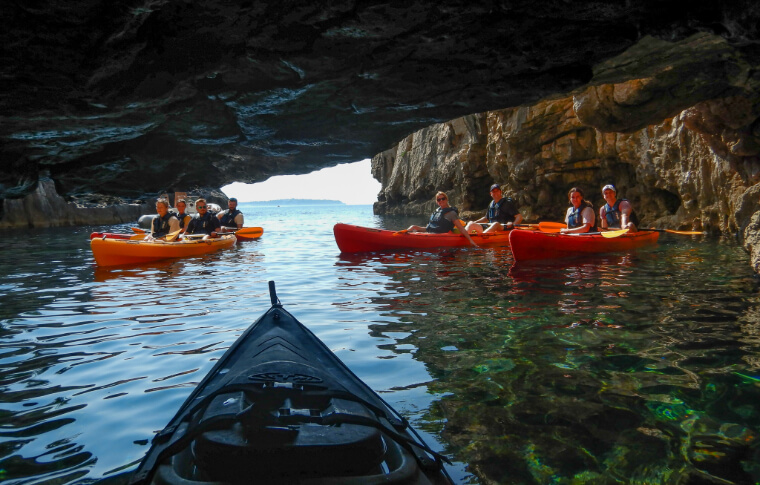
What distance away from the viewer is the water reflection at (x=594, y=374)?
2826 millimetres

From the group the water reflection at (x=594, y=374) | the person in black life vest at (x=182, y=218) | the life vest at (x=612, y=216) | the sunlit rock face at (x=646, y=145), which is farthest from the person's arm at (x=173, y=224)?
the life vest at (x=612, y=216)

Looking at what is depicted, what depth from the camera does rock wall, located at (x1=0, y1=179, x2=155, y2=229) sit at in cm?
2968

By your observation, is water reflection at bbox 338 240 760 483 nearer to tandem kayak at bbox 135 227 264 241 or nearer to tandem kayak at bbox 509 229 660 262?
tandem kayak at bbox 509 229 660 262

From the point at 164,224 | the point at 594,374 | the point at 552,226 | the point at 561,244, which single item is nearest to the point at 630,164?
the point at 552,226

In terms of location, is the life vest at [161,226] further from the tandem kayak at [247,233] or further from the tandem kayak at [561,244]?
the tandem kayak at [561,244]

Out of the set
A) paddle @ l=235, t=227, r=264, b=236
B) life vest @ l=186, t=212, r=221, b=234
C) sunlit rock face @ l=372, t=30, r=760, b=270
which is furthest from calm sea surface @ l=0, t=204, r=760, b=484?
paddle @ l=235, t=227, r=264, b=236

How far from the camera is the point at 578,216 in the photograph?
12477mm

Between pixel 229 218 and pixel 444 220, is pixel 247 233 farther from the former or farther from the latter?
pixel 444 220

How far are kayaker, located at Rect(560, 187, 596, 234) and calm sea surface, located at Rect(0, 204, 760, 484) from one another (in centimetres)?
283

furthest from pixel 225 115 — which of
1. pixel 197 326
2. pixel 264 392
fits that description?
pixel 264 392

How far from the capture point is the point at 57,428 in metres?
3.33

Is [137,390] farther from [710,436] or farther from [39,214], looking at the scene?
[39,214]

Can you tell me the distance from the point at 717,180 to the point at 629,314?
10435 millimetres

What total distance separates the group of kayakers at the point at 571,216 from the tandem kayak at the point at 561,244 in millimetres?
471
